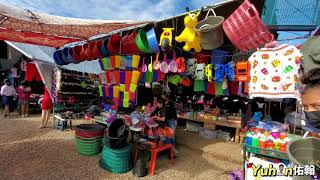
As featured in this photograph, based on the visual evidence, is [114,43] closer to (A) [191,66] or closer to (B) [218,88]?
(A) [191,66]

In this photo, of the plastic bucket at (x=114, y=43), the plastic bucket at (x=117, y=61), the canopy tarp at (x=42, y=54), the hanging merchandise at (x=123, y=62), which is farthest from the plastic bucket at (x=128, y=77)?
the canopy tarp at (x=42, y=54)

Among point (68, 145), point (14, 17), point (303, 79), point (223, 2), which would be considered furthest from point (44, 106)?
point (303, 79)

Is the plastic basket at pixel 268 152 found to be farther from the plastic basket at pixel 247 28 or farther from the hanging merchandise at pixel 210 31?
the hanging merchandise at pixel 210 31

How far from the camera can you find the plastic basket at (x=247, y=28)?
110 inches

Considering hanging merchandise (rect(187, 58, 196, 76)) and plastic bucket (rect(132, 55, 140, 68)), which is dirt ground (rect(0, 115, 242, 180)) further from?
plastic bucket (rect(132, 55, 140, 68))

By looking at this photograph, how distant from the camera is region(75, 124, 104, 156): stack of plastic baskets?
507cm

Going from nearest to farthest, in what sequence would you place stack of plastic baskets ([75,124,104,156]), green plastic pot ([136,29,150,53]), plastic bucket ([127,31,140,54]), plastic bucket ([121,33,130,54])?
1. green plastic pot ([136,29,150,53])
2. plastic bucket ([127,31,140,54])
3. plastic bucket ([121,33,130,54])
4. stack of plastic baskets ([75,124,104,156])

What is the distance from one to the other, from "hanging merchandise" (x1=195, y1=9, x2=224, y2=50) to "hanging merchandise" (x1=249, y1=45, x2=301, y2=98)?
719mm

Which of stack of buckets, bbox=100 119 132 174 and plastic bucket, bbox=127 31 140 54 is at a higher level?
plastic bucket, bbox=127 31 140 54

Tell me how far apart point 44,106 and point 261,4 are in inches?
294

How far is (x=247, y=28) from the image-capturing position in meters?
2.87

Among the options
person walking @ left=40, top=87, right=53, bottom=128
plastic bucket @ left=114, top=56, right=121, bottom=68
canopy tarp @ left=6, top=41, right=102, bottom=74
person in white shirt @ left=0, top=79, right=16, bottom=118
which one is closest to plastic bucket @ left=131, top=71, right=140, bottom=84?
plastic bucket @ left=114, top=56, right=121, bottom=68

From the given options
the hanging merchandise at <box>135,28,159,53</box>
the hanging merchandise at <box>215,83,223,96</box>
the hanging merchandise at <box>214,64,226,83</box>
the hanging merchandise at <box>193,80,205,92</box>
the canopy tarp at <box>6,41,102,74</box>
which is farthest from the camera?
the canopy tarp at <box>6,41,102,74</box>

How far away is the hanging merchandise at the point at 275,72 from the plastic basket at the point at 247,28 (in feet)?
1.08
